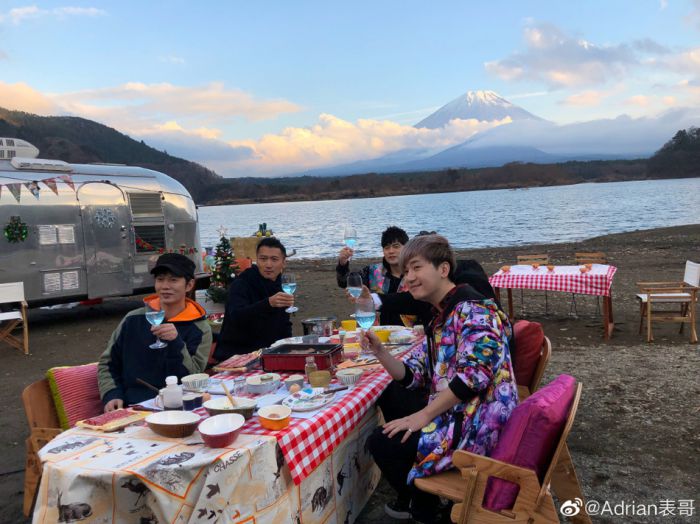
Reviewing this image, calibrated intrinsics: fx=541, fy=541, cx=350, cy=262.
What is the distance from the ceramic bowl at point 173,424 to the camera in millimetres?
2340

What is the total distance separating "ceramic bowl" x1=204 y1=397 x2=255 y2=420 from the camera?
2.54 meters

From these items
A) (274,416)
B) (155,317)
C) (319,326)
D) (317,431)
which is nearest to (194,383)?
(155,317)

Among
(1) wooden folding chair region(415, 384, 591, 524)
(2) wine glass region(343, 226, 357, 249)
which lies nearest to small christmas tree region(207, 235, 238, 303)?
(2) wine glass region(343, 226, 357, 249)

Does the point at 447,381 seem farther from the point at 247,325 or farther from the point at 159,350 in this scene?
the point at 247,325

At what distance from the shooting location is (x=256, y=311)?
449 centimetres

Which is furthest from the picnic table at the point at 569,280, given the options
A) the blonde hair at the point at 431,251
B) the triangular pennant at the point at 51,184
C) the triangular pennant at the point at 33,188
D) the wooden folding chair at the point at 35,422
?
the triangular pennant at the point at 33,188

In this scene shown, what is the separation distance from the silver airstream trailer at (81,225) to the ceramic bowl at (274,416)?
9.20 meters

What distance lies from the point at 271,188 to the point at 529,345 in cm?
10682

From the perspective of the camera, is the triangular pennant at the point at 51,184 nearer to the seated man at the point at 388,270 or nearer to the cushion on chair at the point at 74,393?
the seated man at the point at 388,270

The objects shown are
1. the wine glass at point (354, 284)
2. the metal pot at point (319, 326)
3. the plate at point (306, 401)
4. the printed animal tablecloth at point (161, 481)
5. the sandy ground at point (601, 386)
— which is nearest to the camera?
the printed animal tablecloth at point (161, 481)

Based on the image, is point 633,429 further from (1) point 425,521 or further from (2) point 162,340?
(2) point 162,340

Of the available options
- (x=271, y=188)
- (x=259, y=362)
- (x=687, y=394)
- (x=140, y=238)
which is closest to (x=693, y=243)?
(x=687, y=394)

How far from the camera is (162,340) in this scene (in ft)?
11.1

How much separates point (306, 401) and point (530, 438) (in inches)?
42.6
